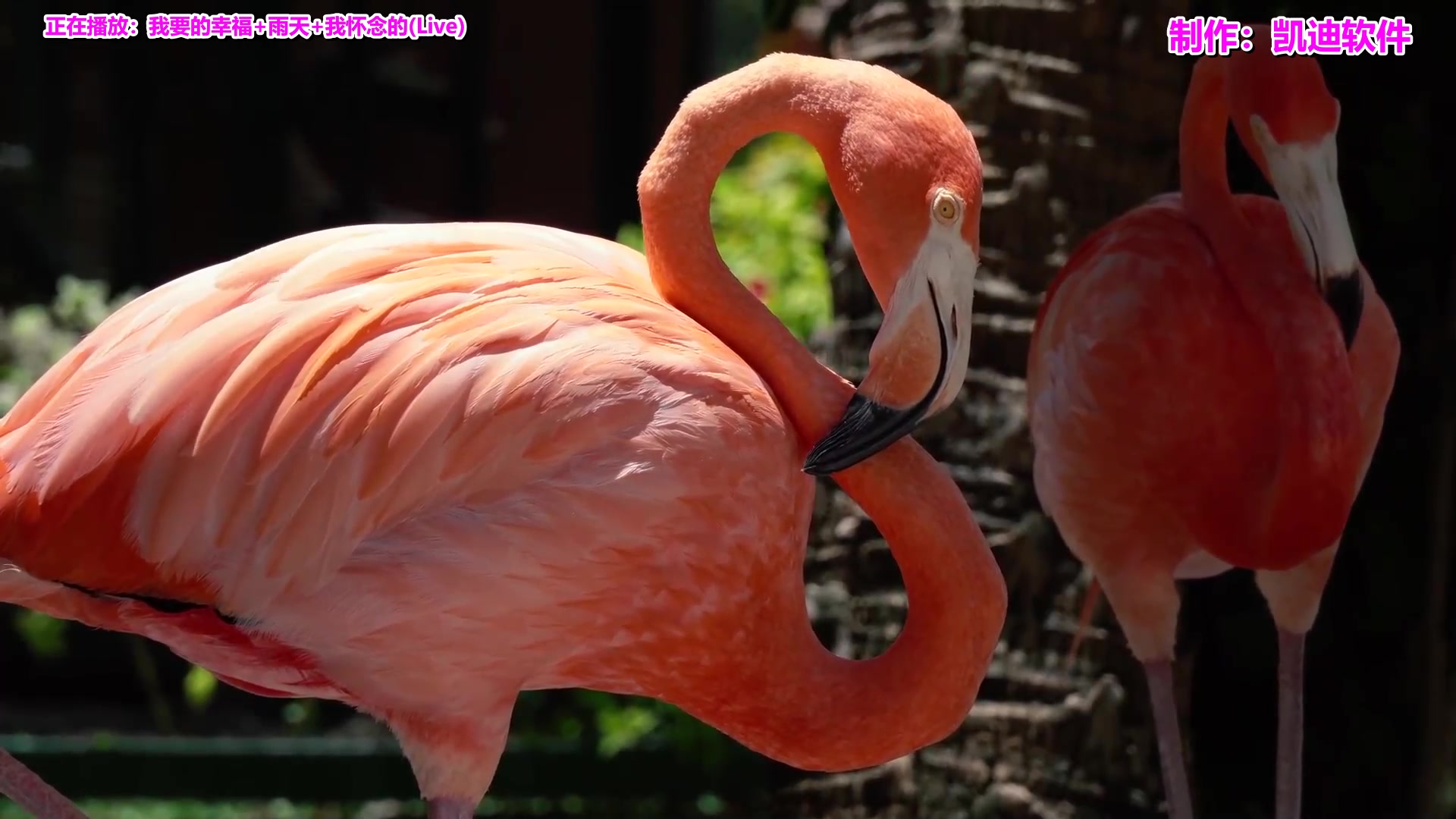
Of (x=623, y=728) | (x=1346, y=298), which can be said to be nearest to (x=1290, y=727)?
(x=1346, y=298)

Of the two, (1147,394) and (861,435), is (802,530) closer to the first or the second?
(861,435)

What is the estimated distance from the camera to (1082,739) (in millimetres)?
3209

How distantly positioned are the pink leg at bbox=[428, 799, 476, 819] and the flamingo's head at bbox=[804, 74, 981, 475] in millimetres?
686

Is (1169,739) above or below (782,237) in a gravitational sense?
below

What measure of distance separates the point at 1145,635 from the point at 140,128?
5386 mm

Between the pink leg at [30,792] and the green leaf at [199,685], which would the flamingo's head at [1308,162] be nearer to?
the pink leg at [30,792]

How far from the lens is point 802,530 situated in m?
2.23

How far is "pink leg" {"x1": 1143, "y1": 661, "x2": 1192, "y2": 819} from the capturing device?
247cm

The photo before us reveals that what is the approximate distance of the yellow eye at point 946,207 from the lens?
2098mm

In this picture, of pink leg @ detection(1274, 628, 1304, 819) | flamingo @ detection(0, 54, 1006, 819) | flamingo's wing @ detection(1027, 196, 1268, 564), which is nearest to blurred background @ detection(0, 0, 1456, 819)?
flamingo @ detection(0, 54, 1006, 819)

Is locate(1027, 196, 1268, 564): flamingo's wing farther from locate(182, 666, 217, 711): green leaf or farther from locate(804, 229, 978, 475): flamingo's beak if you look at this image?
locate(182, 666, 217, 711): green leaf

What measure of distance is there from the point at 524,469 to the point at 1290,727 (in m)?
1.34

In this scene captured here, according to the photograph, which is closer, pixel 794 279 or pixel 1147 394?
pixel 1147 394
